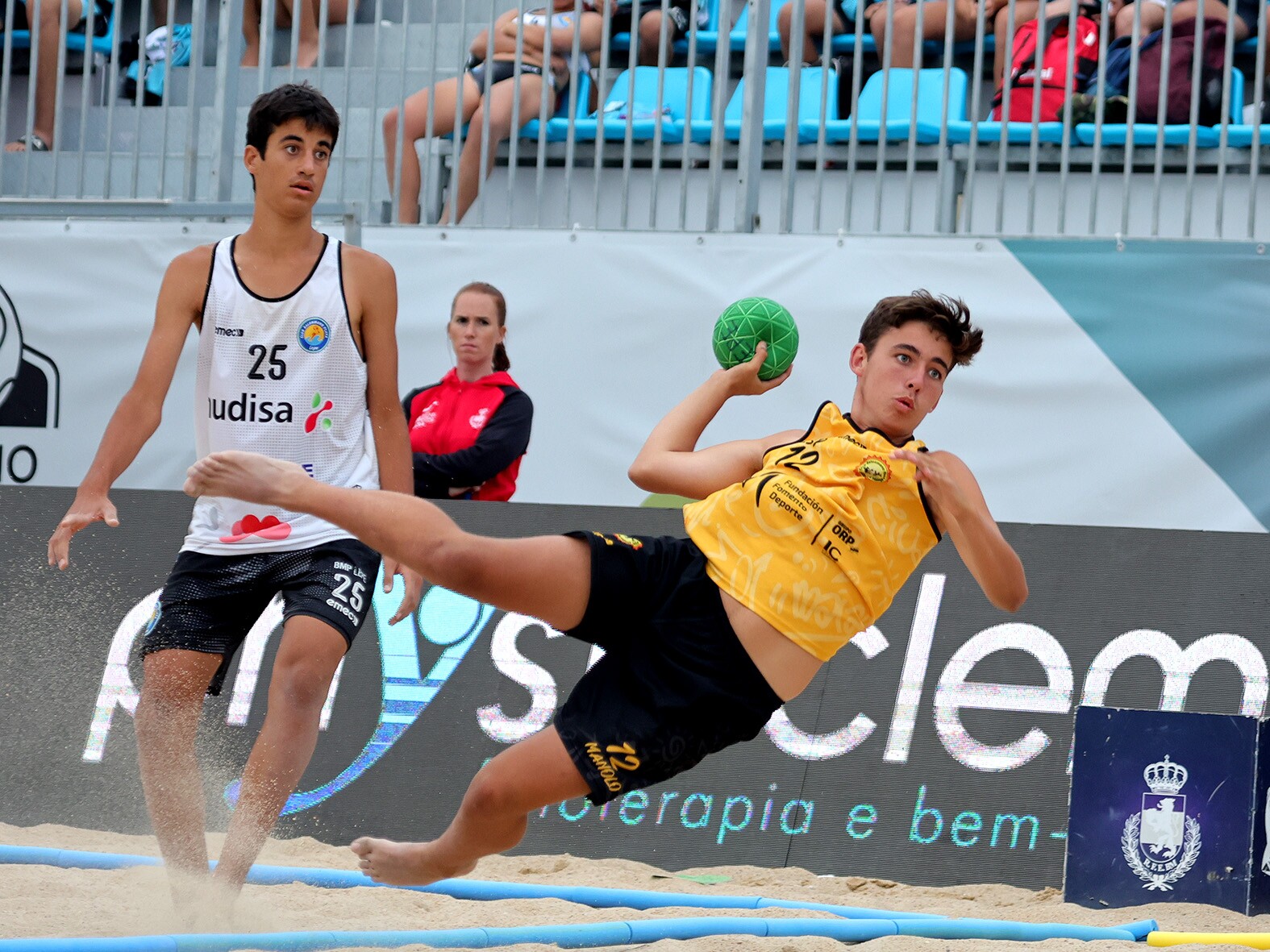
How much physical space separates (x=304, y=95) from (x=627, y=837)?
2732mm

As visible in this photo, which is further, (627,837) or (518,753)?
(627,837)

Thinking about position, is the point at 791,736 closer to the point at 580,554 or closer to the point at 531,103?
the point at 580,554

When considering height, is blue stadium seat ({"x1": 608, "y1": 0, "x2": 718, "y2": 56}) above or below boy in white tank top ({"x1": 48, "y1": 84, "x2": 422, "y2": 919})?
above

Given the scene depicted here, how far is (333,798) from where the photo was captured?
5.62 metres

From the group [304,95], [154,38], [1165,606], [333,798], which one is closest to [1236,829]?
[1165,606]

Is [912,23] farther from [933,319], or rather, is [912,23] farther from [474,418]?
[933,319]

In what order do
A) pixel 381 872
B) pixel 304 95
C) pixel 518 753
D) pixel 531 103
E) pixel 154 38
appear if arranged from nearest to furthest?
pixel 518 753
pixel 381 872
pixel 304 95
pixel 531 103
pixel 154 38

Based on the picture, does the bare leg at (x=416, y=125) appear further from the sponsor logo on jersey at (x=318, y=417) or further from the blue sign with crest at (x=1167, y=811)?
the blue sign with crest at (x=1167, y=811)

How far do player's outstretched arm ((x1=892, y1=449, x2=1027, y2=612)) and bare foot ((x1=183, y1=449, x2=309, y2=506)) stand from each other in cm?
141

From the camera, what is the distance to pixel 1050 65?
24.3 ft

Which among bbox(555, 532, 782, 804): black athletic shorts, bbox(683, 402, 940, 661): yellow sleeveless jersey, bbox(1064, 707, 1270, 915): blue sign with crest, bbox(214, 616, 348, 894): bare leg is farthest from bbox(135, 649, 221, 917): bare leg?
bbox(1064, 707, 1270, 915): blue sign with crest

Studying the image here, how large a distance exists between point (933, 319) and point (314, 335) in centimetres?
169

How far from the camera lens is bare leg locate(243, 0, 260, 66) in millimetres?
8109

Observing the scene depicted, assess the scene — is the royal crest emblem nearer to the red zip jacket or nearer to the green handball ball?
the green handball ball
